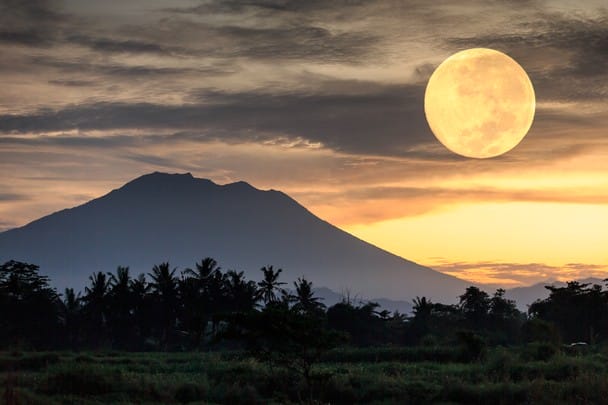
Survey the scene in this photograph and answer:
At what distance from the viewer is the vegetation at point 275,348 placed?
23016mm

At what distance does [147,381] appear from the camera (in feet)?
106

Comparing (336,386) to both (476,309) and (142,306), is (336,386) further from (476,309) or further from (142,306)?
(476,309)

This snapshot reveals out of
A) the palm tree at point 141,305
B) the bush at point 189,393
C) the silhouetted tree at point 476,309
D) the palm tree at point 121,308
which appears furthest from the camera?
the silhouetted tree at point 476,309

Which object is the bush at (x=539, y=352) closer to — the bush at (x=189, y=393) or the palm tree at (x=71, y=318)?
the bush at (x=189, y=393)

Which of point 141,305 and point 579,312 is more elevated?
point 141,305

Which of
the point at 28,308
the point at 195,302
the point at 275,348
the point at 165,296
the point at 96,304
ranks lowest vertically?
the point at 275,348

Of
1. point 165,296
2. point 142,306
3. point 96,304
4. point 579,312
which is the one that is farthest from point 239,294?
point 579,312

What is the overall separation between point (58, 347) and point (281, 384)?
5073 cm

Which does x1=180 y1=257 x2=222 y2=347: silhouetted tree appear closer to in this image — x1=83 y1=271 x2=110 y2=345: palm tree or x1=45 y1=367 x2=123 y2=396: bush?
x1=83 y1=271 x2=110 y2=345: palm tree

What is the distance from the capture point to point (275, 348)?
71.5 feet

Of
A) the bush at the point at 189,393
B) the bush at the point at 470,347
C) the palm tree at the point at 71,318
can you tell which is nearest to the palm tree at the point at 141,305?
the palm tree at the point at 71,318

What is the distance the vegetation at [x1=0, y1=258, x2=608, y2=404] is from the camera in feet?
75.5

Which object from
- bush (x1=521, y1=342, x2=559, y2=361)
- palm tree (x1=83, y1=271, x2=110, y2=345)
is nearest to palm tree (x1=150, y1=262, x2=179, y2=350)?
palm tree (x1=83, y1=271, x2=110, y2=345)

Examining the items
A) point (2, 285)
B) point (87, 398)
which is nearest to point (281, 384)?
point (87, 398)
